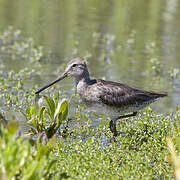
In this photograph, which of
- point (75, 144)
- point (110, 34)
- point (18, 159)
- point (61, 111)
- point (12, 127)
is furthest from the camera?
point (110, 34)

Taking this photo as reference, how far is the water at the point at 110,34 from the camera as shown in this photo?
30.9 feet

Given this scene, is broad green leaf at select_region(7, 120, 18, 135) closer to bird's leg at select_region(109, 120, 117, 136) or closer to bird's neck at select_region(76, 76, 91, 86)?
bird's leg at select_region(109, 120, 117, 136)

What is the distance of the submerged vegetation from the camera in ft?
12.8

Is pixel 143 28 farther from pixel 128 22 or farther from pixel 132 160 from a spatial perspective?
pixel 132 160

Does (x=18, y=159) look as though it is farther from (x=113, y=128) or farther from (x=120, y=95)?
(x=120, y=95)

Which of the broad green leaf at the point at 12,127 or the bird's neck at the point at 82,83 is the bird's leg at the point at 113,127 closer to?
the bird's neck at the point at 82,83

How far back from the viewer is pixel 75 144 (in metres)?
5.53

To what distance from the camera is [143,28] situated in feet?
43.1

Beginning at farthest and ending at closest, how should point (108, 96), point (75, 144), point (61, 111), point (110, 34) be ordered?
1. point (110, 34)
2. point (108, 96)
3. point (61, 111)
4. point (75, 144)

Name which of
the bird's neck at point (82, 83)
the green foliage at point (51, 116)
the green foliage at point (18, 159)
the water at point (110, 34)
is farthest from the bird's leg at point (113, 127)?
the green foliage at point (18, 159)

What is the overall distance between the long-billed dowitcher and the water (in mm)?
1364

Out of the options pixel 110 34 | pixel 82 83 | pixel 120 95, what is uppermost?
pixel 110 34

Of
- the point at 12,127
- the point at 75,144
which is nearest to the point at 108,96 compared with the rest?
the point at 75,144

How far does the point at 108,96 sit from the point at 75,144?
38.2 inches
